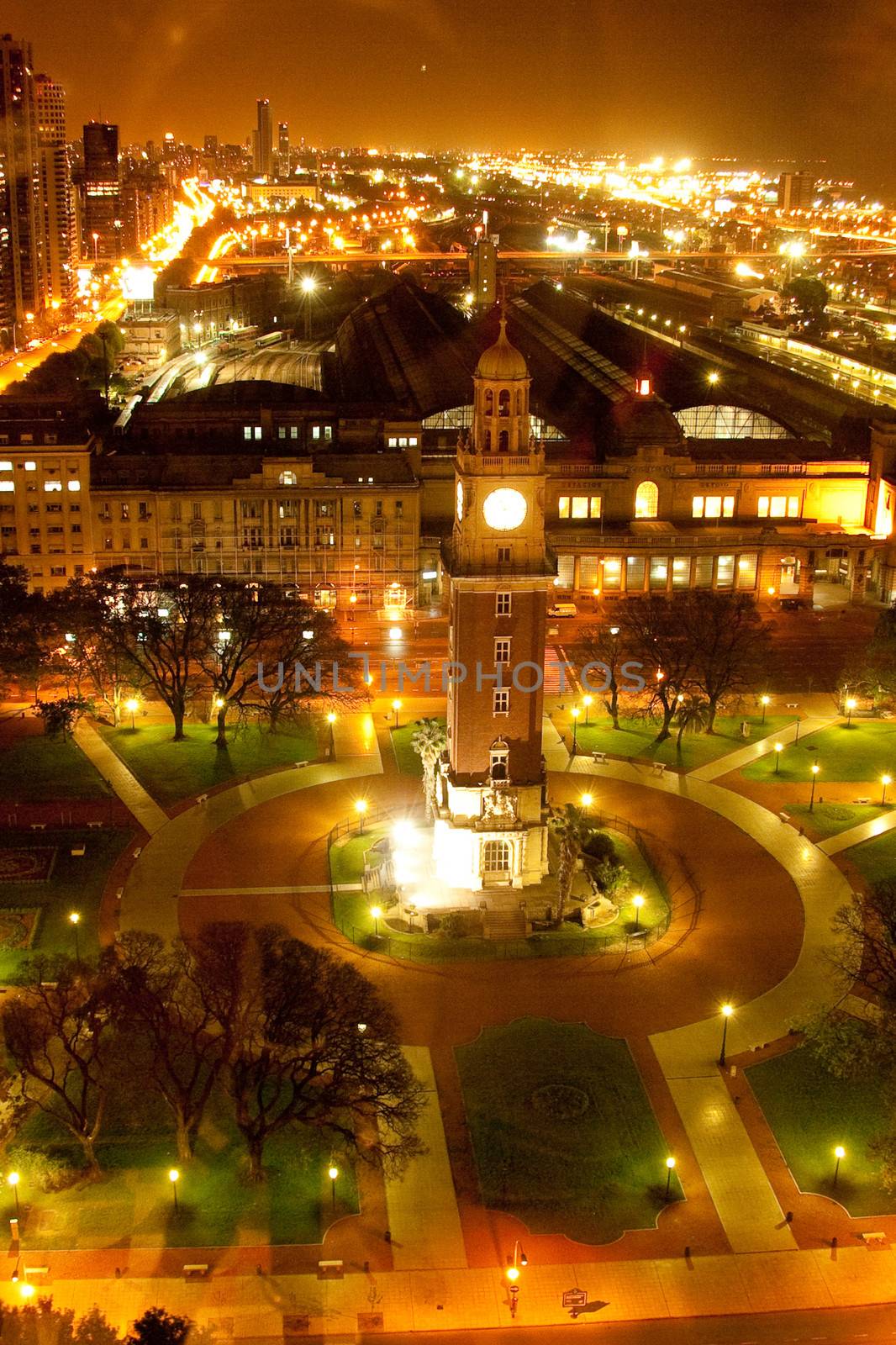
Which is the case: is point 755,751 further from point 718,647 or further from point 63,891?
point 63,891

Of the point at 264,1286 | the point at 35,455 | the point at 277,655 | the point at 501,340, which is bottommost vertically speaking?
the point at 264,1286

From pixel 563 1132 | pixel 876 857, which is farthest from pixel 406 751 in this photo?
pixel 563 1132

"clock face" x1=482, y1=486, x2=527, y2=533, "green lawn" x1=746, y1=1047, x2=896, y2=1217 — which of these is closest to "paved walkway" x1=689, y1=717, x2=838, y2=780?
"clock face" x1=482, y1=486, x2=527, y2=533

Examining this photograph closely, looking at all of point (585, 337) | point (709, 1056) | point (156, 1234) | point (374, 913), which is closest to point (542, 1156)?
point (709, 1056)

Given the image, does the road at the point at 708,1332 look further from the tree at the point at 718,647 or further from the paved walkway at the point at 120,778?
the tree at the point at 718,647

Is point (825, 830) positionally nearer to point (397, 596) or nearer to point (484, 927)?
point (484, 927)

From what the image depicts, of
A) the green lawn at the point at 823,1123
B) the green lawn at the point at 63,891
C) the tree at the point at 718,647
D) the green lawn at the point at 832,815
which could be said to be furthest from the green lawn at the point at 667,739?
the green lawn at the point at 823,1123
